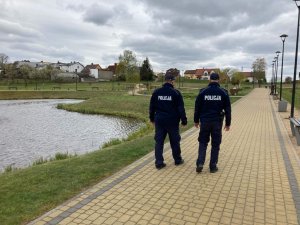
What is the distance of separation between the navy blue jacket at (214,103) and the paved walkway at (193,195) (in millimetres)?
1144

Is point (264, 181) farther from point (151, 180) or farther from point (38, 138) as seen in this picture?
point (38, 138)

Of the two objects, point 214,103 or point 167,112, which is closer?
point 214,103

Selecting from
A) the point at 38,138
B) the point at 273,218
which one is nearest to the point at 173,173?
the point at 273,218

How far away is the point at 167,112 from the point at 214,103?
Result: 973 mm

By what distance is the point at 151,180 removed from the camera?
6188 mm

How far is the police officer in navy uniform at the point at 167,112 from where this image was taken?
6781 millimetres

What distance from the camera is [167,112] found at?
6840 millimetres

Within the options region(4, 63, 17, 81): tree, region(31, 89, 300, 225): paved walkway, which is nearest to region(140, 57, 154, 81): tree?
region(4, 63, 17, 81): tree

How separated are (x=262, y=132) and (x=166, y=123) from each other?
21.4 feet

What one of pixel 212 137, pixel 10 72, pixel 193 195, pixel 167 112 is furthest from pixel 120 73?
pixel 193 195

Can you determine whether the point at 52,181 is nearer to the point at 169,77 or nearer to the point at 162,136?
the point at 162,136

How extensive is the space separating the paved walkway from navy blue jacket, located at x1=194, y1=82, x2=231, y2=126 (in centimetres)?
114

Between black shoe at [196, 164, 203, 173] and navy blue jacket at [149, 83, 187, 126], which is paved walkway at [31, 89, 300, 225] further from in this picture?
navy blue jacket at [149, 83, 187, 126]

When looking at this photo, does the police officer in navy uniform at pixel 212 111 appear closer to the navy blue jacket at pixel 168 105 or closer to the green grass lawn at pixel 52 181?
the navy blue jacket at pixel 168 105
